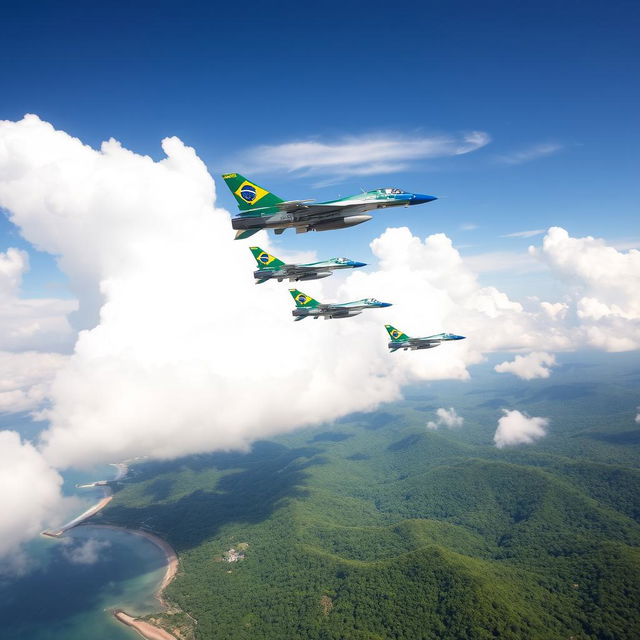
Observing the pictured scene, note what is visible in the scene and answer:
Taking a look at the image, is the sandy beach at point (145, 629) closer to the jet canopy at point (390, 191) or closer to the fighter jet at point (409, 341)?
the fighter jet at point (409, 341)

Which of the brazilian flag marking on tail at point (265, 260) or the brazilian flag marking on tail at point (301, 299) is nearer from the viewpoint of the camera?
the brazilian flag marking on tail at point (265, 260)

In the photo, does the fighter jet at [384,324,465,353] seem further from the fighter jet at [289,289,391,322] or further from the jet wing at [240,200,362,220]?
the jet wing at [240,200,362,220]

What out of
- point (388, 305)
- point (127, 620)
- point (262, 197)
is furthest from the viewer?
point (127, 620)

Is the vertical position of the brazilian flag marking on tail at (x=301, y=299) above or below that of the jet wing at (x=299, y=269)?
below

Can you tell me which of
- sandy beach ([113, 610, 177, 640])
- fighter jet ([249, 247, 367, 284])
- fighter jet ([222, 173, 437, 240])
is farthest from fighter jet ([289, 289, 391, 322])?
sandy beach ([113, 610, 177, 640])

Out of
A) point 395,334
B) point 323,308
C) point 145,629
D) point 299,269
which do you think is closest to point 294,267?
point 299,269

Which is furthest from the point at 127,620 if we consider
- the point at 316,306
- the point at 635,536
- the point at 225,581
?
the point at 635,536

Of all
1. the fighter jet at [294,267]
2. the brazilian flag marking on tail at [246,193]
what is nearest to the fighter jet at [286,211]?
the brazilian flag marking on tail at [246,193]

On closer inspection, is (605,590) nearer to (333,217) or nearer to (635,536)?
(635,536)
